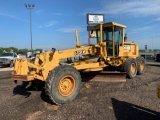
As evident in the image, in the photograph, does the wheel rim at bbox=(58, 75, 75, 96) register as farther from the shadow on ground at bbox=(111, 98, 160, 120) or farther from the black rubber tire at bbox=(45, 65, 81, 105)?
the shadow on ground at bbox=(111, 98, 160, 120)

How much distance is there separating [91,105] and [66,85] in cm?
123

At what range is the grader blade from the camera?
35.5 feet

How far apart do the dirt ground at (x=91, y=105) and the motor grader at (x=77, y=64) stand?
0.60 metres

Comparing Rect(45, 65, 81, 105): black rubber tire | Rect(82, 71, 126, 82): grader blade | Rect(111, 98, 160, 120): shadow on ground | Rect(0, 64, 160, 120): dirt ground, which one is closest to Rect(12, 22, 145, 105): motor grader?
Rect(45, 65, 81, 105): black rubber tire

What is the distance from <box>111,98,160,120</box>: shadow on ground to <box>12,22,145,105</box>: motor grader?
1.83 m

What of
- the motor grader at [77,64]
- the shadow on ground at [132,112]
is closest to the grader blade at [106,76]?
the motor grader at [77,64]

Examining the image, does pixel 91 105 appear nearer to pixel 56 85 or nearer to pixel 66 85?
pixel 66 85

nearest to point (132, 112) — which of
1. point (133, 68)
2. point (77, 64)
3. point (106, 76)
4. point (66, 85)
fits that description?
point (66, 85)

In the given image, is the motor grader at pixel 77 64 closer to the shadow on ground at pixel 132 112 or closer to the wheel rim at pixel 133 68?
the wheel rim at pixel 133 68

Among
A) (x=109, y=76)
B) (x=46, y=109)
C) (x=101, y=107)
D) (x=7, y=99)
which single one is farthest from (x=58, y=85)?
(x=109, y=76)

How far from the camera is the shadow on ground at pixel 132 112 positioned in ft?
19.6

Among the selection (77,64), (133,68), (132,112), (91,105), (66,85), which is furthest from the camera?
(133,68)

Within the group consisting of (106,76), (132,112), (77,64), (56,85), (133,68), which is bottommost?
(132,112)

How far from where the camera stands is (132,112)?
641 cm
